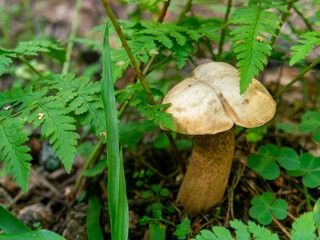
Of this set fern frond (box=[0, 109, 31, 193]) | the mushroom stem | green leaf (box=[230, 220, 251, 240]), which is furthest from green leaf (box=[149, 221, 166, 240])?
fern frond (box=[0, 109, 31, 193])

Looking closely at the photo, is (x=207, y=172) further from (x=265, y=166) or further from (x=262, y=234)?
(x=262, y=234)

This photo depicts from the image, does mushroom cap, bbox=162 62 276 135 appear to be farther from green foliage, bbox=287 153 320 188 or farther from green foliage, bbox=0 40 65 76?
green foliage, bbox=0 40 65 76

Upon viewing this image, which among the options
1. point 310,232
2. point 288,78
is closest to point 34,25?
point 288,78

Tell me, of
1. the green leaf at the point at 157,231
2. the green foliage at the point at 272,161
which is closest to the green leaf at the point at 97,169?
the green leaf at the point at 157,231

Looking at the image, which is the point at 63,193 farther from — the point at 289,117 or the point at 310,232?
the point at 289,117

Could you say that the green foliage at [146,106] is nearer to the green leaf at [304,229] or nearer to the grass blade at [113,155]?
the grass blade at [113,155]
